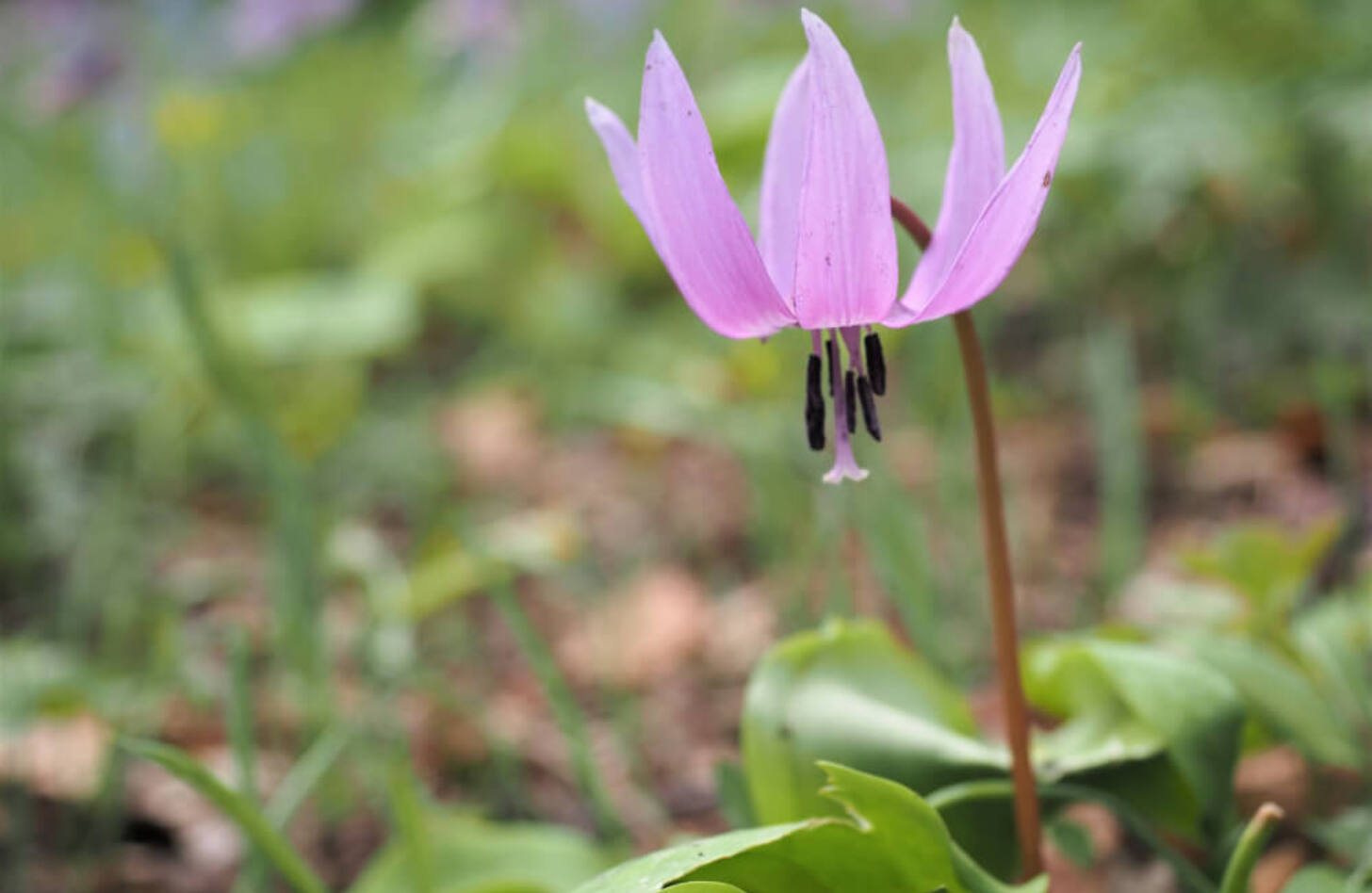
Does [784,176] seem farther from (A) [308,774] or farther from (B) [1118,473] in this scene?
(B) [1118,473]

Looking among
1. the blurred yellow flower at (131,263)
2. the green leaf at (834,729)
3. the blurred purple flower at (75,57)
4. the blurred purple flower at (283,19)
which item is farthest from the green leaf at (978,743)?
the blurred purple flower at (283,19)

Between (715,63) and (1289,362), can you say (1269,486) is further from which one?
(715,63)

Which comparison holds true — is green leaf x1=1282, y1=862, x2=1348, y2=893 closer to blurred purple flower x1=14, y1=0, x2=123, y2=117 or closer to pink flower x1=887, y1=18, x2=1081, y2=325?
pink flower x1=887, y1=18, x2=1081, y2=325

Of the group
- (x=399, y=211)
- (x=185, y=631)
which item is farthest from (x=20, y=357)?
(x=185, y=631)

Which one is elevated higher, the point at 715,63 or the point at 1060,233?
the point at 715,63

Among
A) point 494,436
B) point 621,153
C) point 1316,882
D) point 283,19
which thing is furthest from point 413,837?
point 283,19

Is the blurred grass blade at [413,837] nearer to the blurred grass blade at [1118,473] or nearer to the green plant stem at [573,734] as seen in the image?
the green plant stem at [573,734]
